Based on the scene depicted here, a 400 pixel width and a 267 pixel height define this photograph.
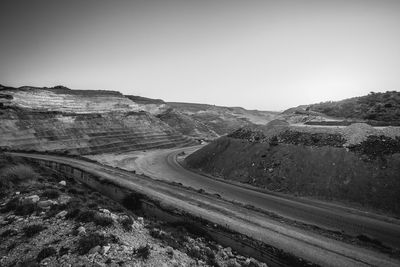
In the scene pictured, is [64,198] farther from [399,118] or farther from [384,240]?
[399,118]

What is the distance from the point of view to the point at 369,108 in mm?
42094

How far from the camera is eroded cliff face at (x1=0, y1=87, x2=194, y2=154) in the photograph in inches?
1897

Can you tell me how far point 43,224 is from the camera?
42.7ft

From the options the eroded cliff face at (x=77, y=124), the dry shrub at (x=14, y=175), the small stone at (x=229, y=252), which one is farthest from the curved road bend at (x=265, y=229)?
the eroded cliff face at (x=77, y=124)

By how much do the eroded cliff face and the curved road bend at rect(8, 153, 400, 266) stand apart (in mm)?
31510

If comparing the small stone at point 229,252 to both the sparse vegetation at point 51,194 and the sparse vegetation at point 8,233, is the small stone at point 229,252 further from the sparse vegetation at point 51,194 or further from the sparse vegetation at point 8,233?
the sparse vegetation at point 51,194

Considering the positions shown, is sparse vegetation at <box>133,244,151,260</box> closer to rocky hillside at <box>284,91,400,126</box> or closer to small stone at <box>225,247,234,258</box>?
small stone at <box>225,247,234,258</box>

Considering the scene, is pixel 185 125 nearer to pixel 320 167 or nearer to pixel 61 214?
pixel 320 167

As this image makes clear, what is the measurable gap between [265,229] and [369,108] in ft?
121

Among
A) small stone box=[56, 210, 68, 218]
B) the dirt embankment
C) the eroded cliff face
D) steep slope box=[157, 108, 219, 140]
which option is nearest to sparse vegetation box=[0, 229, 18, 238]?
small stone box=[56, 210, 68, 218]

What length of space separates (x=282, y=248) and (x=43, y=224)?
505 inches

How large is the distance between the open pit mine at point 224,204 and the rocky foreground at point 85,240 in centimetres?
6

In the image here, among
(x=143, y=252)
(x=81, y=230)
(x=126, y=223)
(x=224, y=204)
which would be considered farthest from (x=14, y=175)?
(x=224, y=204)

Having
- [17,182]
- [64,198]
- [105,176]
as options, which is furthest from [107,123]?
[64,198]
